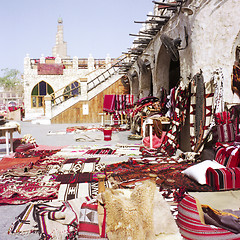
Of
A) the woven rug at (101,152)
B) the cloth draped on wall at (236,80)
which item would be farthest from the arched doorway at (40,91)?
the cloth draped on wall at (236,80)

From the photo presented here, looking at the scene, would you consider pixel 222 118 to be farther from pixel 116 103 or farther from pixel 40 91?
pixel 40 91

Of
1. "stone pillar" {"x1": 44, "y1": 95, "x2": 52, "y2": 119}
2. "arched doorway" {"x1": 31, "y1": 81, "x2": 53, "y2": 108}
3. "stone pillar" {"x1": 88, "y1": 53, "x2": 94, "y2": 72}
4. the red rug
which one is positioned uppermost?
"stone pillar" {"x1": 88, "y1": 53, "x2": 94, "y2": 72}

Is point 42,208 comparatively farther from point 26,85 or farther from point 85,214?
point 26,85

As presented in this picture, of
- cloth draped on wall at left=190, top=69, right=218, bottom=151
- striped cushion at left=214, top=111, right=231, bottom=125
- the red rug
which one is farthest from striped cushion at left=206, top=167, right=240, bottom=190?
the red rug

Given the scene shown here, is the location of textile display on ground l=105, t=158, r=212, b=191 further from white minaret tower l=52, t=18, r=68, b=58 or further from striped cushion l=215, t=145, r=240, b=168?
white minaret tower l=52, t=18, r=68, b=58

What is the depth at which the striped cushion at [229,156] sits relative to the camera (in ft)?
12.7

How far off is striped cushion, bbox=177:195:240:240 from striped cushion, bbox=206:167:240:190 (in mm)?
1313

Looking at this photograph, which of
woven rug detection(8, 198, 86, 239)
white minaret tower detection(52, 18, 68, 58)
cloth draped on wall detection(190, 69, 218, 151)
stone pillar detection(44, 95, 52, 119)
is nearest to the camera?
woven rug detection(8, 198, 86, 239)

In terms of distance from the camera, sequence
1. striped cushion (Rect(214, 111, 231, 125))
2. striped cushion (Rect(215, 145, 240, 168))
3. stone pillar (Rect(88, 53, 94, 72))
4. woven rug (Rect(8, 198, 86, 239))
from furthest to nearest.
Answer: stone pillar (Rect(88, 53, 94, 72)) < striped cushion (Rect(214, 111, 231, 125)) < striped cushion (Rect(215, 145, 240, 168)) < woven rug (Rect(8, 198, 86, 239))

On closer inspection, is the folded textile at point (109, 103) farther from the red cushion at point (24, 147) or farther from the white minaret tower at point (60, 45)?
the white minaret tower at point (60, 45)

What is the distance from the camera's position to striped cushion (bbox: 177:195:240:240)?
2146 mm

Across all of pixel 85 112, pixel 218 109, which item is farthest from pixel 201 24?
pixel 85 112

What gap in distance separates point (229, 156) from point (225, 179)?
61 cm

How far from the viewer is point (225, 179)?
3.49m
